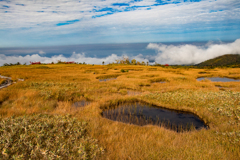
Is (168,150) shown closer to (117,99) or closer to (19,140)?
(19,140)

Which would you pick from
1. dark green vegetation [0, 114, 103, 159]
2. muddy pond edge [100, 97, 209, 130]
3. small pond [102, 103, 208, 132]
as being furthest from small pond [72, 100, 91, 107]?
dark green vegetation [0, 114, 103, 159]

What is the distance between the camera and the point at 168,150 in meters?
6.16

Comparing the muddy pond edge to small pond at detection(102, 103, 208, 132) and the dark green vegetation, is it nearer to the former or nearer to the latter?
small pond at detection(102, 103, 208, 132)

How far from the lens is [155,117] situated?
11.3m

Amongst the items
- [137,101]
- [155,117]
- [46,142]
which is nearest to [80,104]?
[137,101]

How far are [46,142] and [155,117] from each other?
804 centimetres

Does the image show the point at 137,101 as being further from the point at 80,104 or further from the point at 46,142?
the point at 46,142

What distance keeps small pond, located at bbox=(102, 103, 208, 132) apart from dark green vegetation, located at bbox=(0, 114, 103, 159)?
4.18 meters

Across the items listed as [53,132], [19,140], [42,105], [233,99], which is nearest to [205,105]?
[233,99]

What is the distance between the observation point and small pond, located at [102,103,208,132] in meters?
9.95

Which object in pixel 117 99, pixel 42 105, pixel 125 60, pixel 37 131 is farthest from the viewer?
pixel 125 60

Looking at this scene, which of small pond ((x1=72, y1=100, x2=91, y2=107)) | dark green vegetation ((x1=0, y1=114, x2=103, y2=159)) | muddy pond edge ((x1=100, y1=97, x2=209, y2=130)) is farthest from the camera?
small pond ((x1=72, y1=100, x2=91, y2=107))

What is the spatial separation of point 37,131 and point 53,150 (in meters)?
1.77

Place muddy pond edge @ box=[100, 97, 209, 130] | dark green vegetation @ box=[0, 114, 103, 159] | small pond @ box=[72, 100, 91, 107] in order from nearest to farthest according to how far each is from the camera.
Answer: dark green vegetation @ box=[0, 114, 103, 159] → muddy pond edge @ box=[100, 97, 209, 130] → small pond @ box=[72, 100, 91, 107]
